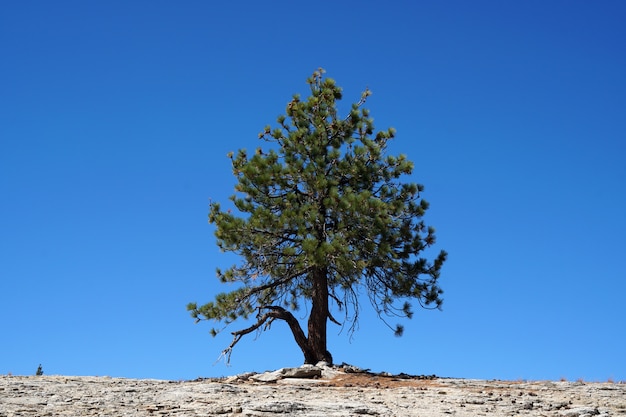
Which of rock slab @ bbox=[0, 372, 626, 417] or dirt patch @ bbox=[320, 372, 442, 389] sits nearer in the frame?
rock slab @ bbox=[0, 372, 626, 417]

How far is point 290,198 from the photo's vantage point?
73.8 feet

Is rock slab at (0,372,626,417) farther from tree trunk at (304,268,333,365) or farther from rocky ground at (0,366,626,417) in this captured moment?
tree trunk at (304,268,333,365)

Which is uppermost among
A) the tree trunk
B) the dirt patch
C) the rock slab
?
the tree trunk

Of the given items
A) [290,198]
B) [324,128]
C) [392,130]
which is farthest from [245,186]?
Result: [392,130]

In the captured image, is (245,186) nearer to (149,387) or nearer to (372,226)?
(372,226)

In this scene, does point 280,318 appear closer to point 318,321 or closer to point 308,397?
point 318,321

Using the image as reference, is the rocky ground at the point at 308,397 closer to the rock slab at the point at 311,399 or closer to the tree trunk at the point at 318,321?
the rock slab at the point at 311,399

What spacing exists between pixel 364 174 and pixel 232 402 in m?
10.3

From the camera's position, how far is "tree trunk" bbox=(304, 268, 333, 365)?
22297 mm

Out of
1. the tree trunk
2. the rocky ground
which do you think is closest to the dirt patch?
the rocky ground

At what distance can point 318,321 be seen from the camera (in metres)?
22.5

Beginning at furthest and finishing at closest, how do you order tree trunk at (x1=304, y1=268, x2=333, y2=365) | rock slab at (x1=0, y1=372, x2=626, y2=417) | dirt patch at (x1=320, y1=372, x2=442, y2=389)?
tree trunk at (x1=304, y1=268, x2=333, y2=365), dirt patch at (x1=320, y1=372, x2=442, y2=389), rock slab at (x1=0, y1=372, x2=626, y2=417)

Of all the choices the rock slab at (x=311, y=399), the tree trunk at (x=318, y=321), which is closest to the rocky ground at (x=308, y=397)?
the rock slab at (x=311, y=399)

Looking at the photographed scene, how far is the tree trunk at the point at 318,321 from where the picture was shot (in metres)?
22.3
